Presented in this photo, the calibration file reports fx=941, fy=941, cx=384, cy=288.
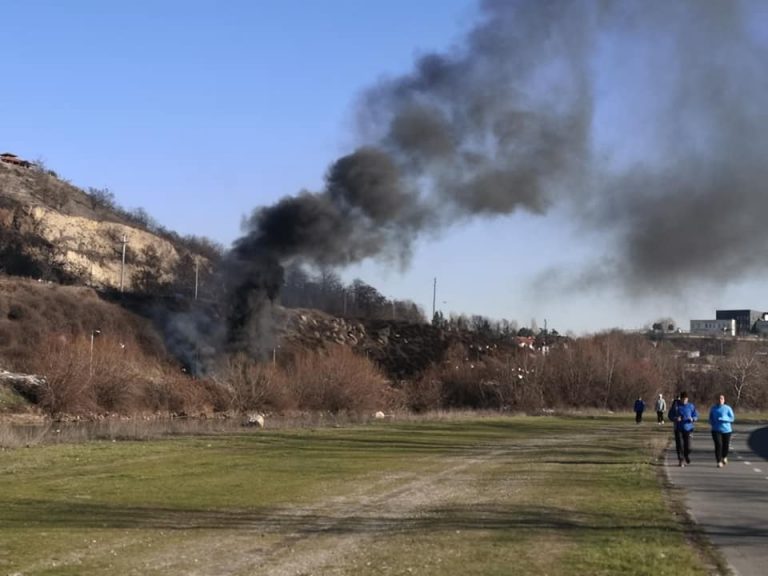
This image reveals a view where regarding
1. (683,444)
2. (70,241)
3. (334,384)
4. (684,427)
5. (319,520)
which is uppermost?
(70,241)

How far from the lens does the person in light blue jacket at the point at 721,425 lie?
71.9 ft

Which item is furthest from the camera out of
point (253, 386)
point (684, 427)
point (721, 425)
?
point (253, 386)

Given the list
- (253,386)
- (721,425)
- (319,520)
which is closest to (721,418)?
(721,425)

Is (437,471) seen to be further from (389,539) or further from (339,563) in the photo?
(339,563)

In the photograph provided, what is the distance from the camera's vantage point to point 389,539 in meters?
11.2

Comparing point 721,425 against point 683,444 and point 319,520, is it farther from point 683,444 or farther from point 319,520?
point 319,520

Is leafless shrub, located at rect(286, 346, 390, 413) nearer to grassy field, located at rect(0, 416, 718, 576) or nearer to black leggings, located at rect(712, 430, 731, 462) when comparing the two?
grassy field, located at rect(0, 416, 718, 576)

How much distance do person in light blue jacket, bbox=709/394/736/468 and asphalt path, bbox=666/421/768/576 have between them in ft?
1.20

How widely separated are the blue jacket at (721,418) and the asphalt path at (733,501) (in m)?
0.95

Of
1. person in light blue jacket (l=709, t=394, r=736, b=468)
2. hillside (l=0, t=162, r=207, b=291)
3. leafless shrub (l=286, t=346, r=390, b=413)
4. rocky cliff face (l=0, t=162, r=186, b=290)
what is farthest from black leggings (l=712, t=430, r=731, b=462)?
rocky cliff face (l=0, t=162, r=186, b=290)

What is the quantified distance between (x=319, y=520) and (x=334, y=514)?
2.21 feet

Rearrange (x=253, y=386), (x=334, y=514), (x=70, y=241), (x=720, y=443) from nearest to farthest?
(x=334, y=514), (x=720, y=443), (x=253, y=386), (x=70, y=241)

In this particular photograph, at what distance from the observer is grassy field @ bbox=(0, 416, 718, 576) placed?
9.59 metres

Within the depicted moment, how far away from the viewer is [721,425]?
870 inches
